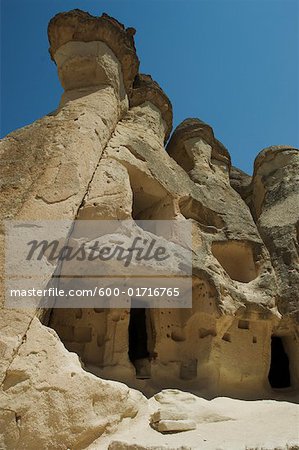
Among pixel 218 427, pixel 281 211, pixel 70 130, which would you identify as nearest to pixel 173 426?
pixel 218 427

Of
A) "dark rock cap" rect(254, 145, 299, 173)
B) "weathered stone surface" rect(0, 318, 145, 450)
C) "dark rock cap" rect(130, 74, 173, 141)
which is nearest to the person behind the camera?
"weathered stone surface" rect(0, 318, 145, 450)

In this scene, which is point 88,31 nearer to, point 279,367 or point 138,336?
point 138,336

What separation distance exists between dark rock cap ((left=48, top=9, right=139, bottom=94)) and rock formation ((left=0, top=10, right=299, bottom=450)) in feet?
0.08

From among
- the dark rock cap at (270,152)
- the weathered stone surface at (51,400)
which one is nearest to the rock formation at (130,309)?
the weathered stone surface at (51,400)

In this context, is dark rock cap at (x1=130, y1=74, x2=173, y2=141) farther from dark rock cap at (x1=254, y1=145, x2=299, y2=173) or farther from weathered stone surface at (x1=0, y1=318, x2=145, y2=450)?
weathered stone surface at (x1=0, y1=318, x2=145, y2=450)

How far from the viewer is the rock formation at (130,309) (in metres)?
4.70

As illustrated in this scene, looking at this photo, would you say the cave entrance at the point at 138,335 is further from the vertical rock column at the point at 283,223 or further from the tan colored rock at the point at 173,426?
the tan colored rock at the point at 173,426

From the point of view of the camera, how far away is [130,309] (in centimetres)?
814

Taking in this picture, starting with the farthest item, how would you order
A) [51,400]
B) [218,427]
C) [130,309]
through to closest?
[130,309], [218,427], [51,400]

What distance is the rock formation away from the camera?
15.4 feet

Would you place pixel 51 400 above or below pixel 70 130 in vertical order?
below

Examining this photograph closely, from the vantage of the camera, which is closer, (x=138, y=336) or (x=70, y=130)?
(x=70, y=130)

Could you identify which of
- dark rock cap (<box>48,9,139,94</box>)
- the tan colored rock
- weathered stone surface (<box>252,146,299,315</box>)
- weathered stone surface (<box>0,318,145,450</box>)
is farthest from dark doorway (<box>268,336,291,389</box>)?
dark rock cap (<box>48,9,139,94</box>)

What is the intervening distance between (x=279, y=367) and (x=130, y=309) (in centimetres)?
334
